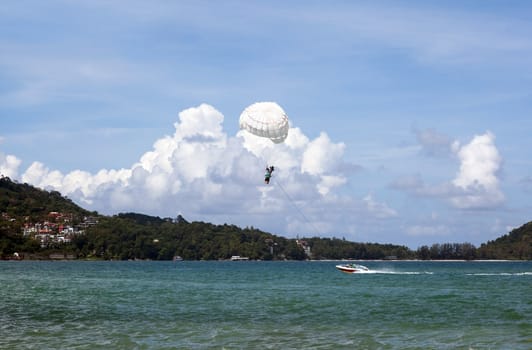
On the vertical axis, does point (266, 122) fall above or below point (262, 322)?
above

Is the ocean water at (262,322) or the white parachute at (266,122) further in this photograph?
the white parachute at (266,122)

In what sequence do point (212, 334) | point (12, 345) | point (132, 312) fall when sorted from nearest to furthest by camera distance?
point (12, 345) → point (212, 334) → point (132, 312)

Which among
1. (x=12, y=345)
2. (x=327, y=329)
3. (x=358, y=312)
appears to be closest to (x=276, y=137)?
(x=358, y=312)

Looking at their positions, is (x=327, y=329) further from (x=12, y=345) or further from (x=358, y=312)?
(x=12, y=345)

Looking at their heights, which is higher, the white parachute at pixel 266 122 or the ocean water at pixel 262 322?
the white parachute at pixel 266 122

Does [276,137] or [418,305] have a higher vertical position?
[276,137]

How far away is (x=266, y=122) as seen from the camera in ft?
148

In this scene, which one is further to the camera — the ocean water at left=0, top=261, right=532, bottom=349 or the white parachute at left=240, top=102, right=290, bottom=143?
the white parachute at left=240, top=102, right=290, bottom=143

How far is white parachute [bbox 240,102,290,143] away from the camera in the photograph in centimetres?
4519

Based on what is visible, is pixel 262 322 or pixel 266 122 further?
pixel 266 122

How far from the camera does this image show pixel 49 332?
3188cm

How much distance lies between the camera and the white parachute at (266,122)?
4519 centimetres

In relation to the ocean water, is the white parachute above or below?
above

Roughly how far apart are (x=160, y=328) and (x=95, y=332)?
332cm
